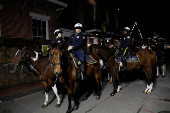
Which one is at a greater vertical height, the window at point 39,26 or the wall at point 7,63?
the window at point 39,26

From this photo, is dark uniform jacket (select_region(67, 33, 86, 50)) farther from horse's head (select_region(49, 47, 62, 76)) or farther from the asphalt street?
the asphalt street

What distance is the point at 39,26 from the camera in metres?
7.69

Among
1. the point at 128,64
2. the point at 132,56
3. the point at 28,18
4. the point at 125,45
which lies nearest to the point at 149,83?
the point at 128,64

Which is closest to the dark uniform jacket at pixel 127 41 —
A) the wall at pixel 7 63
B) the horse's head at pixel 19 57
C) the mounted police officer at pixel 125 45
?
the mounted police officer at pixel 125 45

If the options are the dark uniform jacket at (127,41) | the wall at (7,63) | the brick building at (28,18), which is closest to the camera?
the dark uniform jacket at (127,41)

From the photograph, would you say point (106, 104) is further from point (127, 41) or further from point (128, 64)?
point (127, 41)

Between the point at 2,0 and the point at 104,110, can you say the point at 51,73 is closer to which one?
the point at 104,110

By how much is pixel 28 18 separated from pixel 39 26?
2.96 feet

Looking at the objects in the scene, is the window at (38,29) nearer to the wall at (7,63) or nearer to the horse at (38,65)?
the wall at (7,63)

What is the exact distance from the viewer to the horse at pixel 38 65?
3.97 metres

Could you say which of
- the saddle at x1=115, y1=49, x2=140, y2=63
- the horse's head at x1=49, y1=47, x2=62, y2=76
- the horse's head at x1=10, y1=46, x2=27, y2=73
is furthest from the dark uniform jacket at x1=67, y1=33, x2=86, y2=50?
the saddle at x1=115, y1=49, x2=140, y2=63

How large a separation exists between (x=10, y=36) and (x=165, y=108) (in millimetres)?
8351

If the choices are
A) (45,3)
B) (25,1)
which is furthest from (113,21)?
(25,1)

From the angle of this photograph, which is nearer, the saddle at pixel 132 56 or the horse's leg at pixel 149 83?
the horse's leg at pixel 149 83
